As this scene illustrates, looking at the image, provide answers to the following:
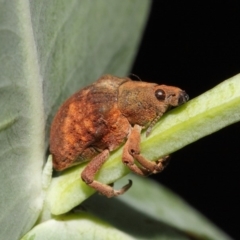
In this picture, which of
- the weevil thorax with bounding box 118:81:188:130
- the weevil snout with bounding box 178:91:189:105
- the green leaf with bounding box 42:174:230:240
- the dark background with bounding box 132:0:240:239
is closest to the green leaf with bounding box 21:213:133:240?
the green leaf with bounding box 42:174:230:240

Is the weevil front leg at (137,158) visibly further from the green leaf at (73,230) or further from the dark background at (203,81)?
the dark background at (203,81)

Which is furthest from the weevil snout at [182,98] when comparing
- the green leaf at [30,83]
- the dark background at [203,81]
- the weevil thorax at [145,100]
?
the dark background at [203,81]

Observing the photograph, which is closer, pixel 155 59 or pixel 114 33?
pixel 114 33

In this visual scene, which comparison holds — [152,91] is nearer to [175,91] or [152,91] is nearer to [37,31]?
[175,91]

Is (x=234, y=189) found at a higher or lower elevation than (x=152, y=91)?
lower

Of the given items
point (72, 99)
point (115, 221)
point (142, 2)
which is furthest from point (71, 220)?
point (142, 2)

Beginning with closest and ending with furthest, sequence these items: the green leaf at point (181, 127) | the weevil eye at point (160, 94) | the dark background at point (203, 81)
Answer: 1. the green leaf at point (181, 127)
2. the weevil eye at point (160, 94)
3. the dark background at point (203, 81)

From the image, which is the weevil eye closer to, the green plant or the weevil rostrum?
the weevil rostrum
